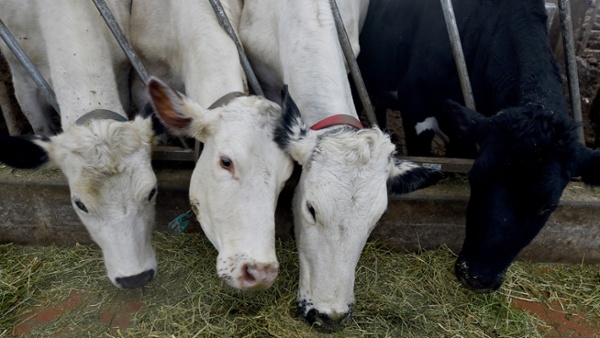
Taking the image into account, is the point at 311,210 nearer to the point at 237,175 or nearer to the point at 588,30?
the point at 237,175

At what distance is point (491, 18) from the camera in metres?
3.67

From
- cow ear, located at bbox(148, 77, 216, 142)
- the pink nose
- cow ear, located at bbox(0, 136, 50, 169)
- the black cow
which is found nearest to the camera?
the pink nose

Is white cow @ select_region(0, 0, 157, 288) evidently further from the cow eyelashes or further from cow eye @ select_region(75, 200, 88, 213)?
the cow eyelashes

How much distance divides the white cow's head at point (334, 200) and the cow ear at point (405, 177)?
0.07m

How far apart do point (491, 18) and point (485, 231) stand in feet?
6.28

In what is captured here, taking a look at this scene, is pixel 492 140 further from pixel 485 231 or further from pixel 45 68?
pixel 45 68

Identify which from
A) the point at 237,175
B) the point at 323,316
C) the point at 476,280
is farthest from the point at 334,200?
the point at 476,280

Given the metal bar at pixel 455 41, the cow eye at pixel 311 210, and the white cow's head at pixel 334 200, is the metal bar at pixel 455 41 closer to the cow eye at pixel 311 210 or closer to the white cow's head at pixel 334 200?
the white cow's head at pixel 334 200

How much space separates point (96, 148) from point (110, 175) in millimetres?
170

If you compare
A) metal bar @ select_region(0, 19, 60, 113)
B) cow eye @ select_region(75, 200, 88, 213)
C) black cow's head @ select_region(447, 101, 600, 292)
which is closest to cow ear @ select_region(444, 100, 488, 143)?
black cow's head @ select_region(447, 101, 600, 292)

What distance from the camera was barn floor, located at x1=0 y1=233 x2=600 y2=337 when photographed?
296cm

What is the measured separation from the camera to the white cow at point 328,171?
7.73ft

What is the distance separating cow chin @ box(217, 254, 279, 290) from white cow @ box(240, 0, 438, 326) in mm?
344

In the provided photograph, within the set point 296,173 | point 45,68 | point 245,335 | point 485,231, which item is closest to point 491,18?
point 485,231
